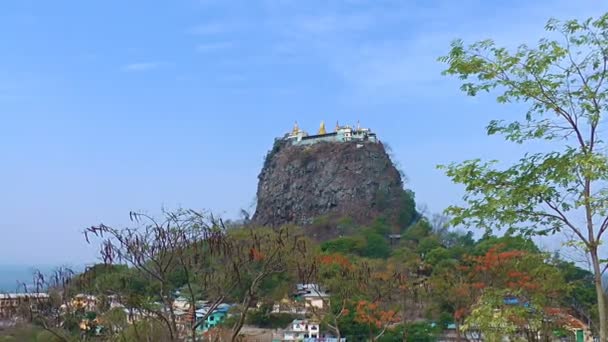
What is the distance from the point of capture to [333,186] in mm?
54250

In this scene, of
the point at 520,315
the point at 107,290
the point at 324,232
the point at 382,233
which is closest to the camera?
the point at 520,315

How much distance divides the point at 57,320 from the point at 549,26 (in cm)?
828

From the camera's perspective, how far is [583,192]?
3.61 m

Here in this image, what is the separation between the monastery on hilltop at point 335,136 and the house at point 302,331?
3729cm

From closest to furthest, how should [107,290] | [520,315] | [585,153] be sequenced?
[585,153] < [520,315] < [107,290]

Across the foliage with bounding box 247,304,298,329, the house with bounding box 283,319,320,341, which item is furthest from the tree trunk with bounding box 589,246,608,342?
the foliage with bounding box 247,304,298,329

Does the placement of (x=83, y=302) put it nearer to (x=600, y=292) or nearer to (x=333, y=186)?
(x=600, y=292)

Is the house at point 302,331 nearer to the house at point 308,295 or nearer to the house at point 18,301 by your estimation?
the house at point 308,295

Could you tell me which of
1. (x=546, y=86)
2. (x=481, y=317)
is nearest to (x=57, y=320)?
(x=481, y=317)

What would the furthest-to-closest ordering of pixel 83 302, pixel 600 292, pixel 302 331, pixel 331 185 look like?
pixel 331 185, pixel 302 331, pixel 83 302, pixel 600 292

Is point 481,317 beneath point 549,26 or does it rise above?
beneath

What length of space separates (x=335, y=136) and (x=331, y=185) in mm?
5124

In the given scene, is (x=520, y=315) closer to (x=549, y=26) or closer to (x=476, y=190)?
(x=476, y=190)

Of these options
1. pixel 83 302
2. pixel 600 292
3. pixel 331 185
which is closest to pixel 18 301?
pixel 83 302
